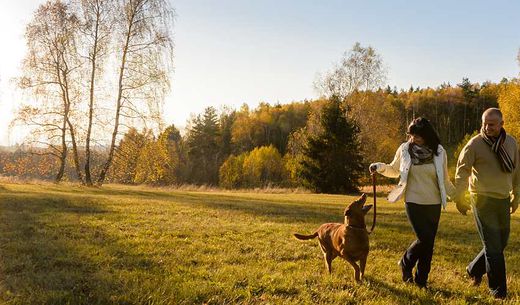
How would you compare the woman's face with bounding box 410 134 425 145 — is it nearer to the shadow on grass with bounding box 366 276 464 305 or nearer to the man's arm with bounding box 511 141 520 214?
the man's arm with bounding box 511 141 520 214

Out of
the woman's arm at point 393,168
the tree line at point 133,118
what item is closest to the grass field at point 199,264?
the woman's arm at point 393,168

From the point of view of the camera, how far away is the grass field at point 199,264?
4.64m

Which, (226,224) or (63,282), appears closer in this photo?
(63,282)

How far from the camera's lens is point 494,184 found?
201 inches

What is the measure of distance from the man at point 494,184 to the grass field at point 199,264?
44 centimetres

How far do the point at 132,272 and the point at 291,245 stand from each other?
132 inches

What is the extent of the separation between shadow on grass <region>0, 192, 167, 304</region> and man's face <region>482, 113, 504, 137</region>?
14.8ft

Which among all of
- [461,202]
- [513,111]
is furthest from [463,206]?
[513,111]

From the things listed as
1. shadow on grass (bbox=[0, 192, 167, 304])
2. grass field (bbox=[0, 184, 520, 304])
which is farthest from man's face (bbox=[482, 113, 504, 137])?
shadow on grass (bbox=[0, 192, 167, 304])

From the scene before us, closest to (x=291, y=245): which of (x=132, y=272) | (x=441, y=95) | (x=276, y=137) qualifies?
(x=132, y=272)

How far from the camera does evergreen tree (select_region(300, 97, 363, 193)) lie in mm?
36125

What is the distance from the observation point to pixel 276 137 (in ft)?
300

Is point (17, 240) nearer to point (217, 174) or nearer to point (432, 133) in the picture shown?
point (432, 133)

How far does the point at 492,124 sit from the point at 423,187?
1.10 m
